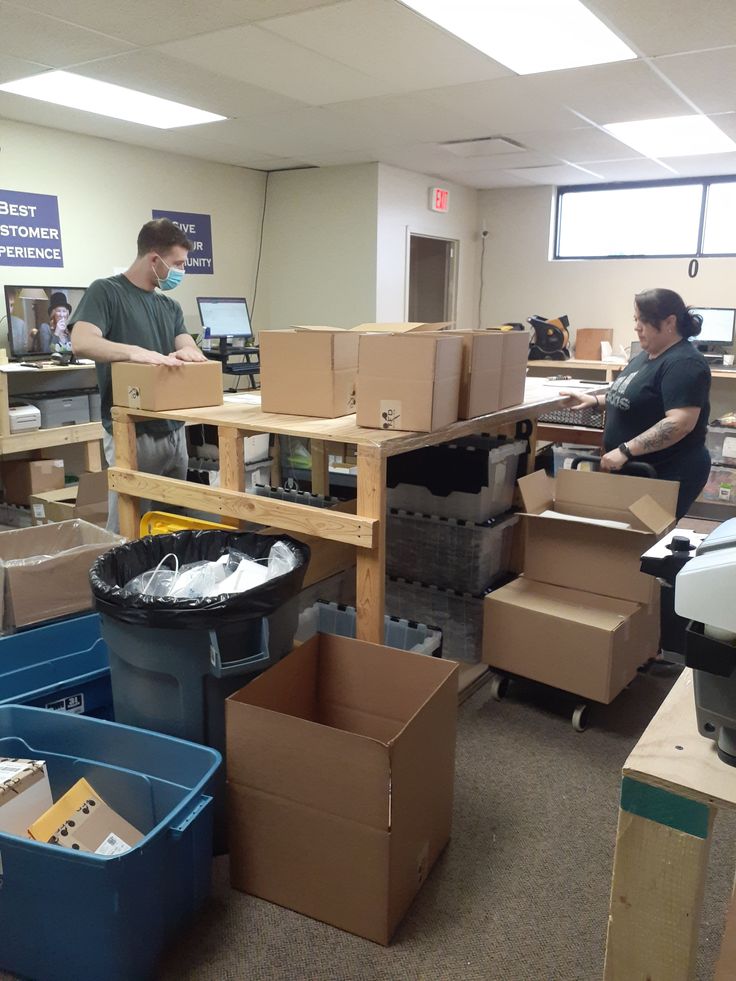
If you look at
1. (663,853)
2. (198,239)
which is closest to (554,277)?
(198,239)

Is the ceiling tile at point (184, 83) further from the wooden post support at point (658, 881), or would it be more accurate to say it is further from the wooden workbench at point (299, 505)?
the wooden post support at point (658, 881)

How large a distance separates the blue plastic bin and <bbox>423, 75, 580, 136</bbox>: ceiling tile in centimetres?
339

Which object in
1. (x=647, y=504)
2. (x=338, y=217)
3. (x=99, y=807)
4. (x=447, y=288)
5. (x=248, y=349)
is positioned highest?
(x=338, y=217)

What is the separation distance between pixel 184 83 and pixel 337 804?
11.7 feet

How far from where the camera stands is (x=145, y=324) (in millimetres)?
2846

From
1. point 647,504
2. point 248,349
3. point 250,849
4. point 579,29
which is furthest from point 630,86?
point 250,849

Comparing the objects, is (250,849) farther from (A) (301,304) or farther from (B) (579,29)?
(A) (301,304)

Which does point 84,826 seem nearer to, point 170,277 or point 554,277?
point 170,277

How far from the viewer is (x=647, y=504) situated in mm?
2420

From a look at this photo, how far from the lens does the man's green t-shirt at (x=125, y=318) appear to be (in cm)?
270

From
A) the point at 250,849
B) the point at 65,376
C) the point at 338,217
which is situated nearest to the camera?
the point at 250,849

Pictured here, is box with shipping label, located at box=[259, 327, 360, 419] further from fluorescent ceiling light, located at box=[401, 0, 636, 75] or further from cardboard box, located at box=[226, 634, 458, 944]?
fluorescent ceiling light, located at box=[401, 0, 636, 75]

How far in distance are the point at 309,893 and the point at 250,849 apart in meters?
0.16

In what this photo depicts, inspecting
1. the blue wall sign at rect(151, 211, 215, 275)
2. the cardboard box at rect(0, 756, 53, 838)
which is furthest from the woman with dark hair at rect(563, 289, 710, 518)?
the blue wall sign at rect(151, 211, 215, 275)
